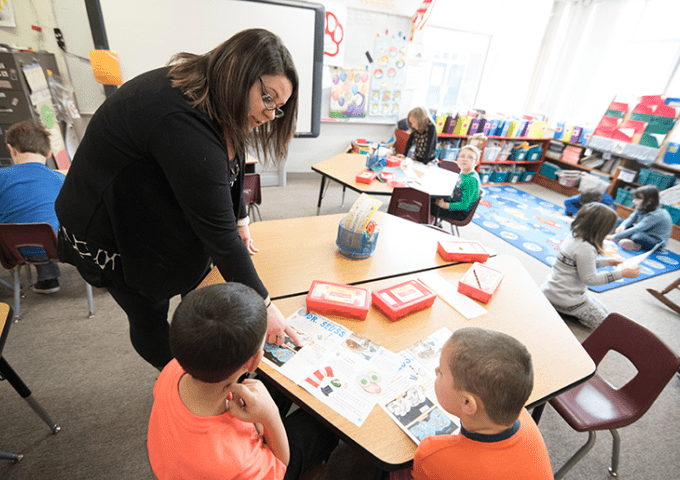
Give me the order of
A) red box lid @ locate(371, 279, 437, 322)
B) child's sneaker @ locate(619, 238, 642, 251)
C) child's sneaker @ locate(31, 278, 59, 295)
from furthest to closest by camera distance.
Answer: child's sneaker @ locate(619, 238, 642, 251)
child's sneaker @ locate(31, 278, 59, 295)
red box lid @ locate(371, 279, 437, 322)

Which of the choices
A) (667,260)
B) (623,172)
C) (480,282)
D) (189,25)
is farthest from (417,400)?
(623,172)

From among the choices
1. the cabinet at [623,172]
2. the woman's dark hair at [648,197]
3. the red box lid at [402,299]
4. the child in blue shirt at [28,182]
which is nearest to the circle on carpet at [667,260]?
the woman's dark hair at [648,197]

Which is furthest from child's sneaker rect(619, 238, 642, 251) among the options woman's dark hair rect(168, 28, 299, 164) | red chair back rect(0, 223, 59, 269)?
red chair back rect(0, 223, 59, 269)

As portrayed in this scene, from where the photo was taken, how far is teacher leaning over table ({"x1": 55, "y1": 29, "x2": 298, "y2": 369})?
85cm

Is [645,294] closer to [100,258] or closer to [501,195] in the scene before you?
[501,195]

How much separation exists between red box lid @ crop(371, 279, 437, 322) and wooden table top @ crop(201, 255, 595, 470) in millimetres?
27

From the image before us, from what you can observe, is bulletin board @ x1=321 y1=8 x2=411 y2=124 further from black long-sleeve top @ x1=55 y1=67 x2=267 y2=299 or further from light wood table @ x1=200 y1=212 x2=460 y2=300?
black long-sleeve top @ x1=55 y1=67 x2=267 y2=299

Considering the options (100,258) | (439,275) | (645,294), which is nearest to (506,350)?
(439,275)

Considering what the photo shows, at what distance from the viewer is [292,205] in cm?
425

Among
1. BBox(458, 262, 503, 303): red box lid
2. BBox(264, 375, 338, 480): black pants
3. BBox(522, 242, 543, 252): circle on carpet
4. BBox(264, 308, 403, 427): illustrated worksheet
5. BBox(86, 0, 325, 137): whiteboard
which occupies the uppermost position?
BBox(86, 0, 325, 137): whiteboard

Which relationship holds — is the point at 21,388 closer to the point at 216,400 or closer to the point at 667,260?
the point at 216,400

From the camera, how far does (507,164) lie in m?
6.09

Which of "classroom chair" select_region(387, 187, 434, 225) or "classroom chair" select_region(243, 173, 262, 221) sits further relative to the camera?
"classroom chair" select_region(243, 173, 262, 221)

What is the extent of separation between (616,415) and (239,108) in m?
1.88
